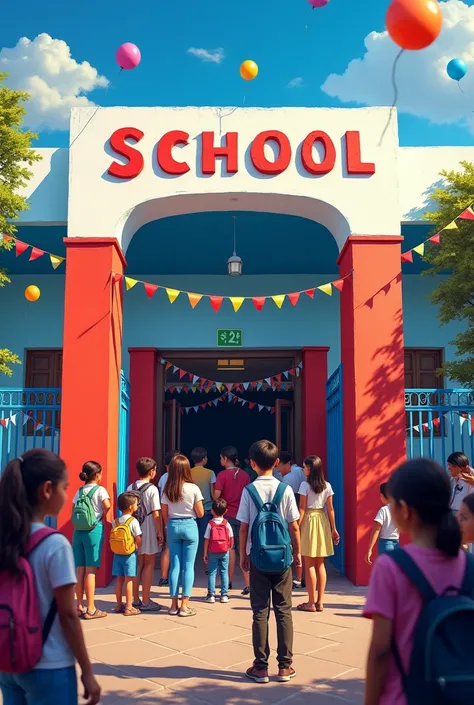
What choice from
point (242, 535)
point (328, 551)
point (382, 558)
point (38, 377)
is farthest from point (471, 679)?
point (38, 377)

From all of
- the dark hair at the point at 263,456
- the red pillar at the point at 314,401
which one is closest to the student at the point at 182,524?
the dark hair at the point at 263,456

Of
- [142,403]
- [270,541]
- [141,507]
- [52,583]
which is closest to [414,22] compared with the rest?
[270,541]

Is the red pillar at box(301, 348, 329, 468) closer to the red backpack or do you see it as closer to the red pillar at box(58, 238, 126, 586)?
the red pillar at box(58, 238, 126, 586)

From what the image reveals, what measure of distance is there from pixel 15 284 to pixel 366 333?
6798mm

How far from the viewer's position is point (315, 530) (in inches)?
253

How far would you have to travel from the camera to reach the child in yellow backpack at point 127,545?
6145mm

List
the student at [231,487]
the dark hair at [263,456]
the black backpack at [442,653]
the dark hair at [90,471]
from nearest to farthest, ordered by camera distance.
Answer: the black backpack at [442,653], the dark hair at [263,456], the dark hair at [90,471], the student at [231,487]

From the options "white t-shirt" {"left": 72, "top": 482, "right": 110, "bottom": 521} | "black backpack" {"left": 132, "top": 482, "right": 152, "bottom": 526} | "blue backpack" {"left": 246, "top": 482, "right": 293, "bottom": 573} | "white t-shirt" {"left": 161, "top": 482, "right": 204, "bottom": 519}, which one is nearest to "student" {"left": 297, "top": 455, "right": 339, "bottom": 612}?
"white t-shirt" {"left": 161, "top": 482, "right": 204, "bottom": 519}

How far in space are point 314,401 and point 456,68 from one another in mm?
5336

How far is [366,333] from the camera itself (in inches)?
313

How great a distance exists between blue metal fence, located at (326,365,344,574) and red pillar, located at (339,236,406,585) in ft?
0.70

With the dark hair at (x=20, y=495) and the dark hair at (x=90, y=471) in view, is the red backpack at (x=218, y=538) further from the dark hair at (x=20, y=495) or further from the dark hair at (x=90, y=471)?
the dark hair at (x=20, y=495)

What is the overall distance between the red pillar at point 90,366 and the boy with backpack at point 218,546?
1.49m

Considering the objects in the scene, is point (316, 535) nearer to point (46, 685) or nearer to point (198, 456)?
point (198, 456)
